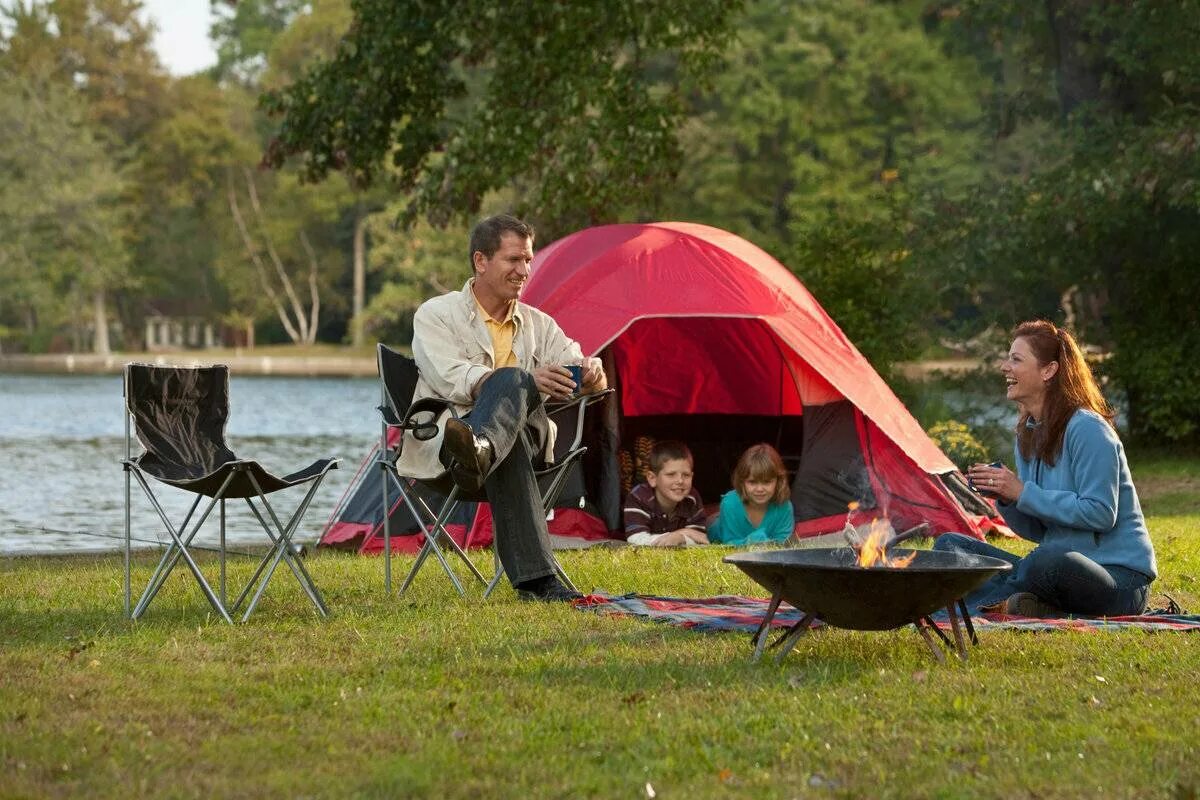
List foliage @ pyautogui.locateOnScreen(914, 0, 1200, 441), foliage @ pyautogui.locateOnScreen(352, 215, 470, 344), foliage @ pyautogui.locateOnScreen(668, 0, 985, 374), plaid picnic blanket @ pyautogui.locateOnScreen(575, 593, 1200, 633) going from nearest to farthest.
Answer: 1. plaid picnic blanket @ pyautogui.locateOnScreen(575, 593, 1200, 633)
2. foliage @ pyautogui.locateOnScreen(914, 0, 1200, 441)
3. foliage @ pyautogui.locateOnScreen(668, 0, 985, 374)
4. foliage @ pyautogui.locateOnScreen(352, 215, 470, 344)

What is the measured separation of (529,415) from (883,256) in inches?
359

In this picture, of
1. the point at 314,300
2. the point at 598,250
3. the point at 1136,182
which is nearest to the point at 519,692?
the point at 598,250

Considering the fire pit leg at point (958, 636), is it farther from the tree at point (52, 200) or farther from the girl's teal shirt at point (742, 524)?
the tree at point (52, 200)

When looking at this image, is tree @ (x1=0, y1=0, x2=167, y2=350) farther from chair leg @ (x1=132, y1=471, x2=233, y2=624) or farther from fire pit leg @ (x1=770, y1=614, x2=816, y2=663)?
fire pit leg @ (x1=770, y1=614, x2=816, y2=663)

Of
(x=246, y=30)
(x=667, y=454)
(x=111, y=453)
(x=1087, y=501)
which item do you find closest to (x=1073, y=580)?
(x=1087, y=501)

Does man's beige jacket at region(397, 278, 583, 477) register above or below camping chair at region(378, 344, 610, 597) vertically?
above

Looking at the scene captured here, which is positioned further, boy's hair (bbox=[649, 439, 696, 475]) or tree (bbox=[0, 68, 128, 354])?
tree (bbox=[0, 68, 128, 354])

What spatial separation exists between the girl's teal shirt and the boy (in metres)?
0.09

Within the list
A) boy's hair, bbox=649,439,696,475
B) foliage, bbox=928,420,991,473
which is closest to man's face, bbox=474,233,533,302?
boy's hair, bbox=649,439,696,475

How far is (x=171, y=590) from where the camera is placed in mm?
6270

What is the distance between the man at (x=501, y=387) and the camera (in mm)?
5473

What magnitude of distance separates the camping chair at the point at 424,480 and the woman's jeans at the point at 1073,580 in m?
1.34

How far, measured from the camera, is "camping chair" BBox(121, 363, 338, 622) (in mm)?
5383

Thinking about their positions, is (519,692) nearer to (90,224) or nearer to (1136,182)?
(1136,182)
